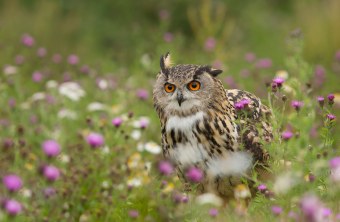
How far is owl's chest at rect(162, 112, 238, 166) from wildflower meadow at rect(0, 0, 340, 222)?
6.6 inches

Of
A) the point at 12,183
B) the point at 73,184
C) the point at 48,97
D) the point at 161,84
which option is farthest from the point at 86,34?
the point at 12,183

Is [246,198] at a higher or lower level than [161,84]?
lower

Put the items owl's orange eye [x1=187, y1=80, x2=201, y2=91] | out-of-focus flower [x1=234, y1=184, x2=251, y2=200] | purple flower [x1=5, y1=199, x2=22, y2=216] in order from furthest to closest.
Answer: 1. owl's orange eye [x1=187, y1=80, x2=201, y2=91]
2. out-of-focus flower [x1=234, y1=184, x2=251, y2=200]
3. purple flower [x1=5, y1=199, x2=22, y2=216]

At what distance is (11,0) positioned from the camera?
1159 centimetres

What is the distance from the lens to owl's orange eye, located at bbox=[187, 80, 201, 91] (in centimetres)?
432

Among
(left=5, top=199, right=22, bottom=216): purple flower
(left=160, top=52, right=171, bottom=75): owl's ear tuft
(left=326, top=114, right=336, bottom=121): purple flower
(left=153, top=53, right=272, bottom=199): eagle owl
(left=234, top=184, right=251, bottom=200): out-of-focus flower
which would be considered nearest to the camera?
A: (left=5, top=199, right=22, bottom=216): purple flower

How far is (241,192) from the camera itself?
407 centimetres

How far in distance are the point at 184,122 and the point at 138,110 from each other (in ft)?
6.65

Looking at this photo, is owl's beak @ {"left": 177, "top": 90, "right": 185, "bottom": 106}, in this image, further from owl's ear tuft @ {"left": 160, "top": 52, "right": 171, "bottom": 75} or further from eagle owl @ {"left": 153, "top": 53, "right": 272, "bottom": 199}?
owl's ear tuft @ {"left": 160, "top": 52, "right": 171, "bottom": 75}

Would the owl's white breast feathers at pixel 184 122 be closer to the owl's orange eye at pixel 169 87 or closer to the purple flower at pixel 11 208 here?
the owl's orange eye at pixel 169 87

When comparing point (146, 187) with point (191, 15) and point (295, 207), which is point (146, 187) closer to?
point (295, 207)

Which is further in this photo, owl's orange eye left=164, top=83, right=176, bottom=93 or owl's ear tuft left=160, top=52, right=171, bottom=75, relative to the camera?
owl's ear tuft left=160, top=52, right=171, bottom=75

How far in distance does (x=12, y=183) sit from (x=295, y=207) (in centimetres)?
150

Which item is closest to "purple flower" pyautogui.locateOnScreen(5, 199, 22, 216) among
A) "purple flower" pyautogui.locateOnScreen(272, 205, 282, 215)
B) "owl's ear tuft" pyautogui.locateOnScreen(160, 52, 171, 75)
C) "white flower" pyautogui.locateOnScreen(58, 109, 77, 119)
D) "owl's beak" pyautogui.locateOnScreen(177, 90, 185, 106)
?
"purple flower" pyautogui.locateOnScreen(272, 205, 282, 215)
